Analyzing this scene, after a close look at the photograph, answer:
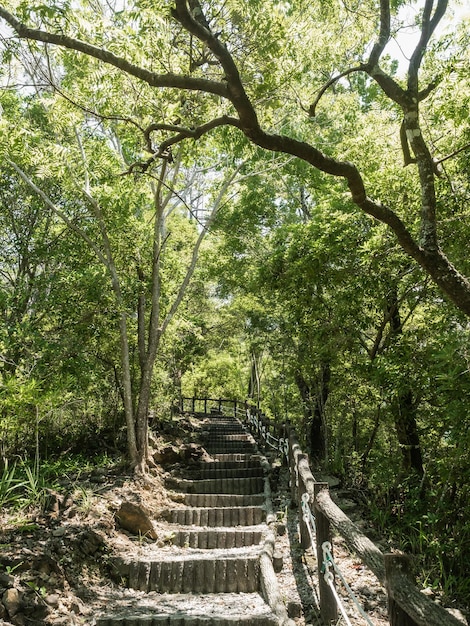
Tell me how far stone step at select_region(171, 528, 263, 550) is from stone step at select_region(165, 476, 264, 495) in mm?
2227

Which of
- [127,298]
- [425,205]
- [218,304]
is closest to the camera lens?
[425,205]

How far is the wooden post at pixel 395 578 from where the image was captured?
2174 millimetres

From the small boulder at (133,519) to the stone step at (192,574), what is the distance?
903 millimetres

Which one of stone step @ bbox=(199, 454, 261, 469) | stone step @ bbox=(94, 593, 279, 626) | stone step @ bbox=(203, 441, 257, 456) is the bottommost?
stone step @ bbox=(94, 593, 279, 626)

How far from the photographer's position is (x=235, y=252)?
50.6ft

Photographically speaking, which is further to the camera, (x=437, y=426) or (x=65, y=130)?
(x=65, y=130)

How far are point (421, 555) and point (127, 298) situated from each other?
636cm

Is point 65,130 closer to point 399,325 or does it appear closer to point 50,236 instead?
point 50,236

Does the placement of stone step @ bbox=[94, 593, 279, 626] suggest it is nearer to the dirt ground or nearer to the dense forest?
the dirt ground

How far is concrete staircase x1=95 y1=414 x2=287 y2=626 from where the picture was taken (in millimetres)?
4596

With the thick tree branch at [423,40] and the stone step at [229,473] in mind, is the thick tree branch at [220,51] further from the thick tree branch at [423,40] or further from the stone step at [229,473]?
the stone step at [229,473]

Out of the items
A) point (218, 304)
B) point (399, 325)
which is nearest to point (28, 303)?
point (399, 325)

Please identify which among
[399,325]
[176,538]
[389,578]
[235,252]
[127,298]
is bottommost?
[176,538]

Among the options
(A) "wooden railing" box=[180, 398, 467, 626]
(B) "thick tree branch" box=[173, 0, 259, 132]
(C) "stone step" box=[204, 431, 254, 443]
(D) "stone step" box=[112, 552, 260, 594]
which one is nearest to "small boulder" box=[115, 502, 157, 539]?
(D) "stone step" box=[112, 552, 260, 594]
